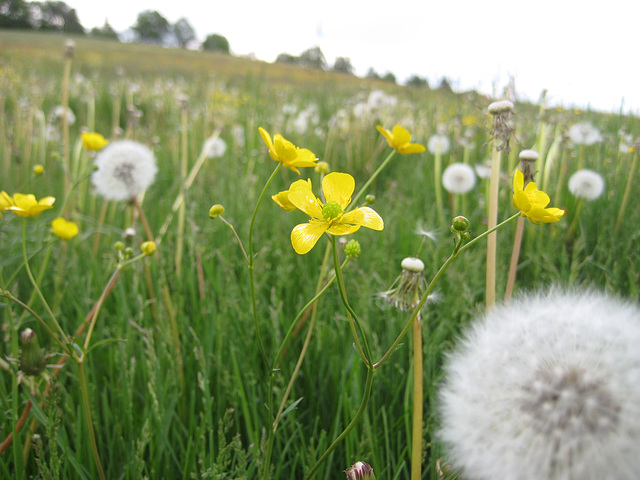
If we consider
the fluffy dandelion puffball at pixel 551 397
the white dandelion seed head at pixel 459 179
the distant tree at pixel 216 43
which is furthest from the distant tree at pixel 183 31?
the fluffy dandelion puffball at pixel 551 397

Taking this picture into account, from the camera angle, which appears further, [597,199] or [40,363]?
[597,199]

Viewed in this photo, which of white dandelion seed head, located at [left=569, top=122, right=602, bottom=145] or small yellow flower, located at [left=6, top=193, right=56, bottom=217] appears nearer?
small yellow flower, located at [left=6, top=193, right=56, bottom=217]

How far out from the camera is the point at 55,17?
4834 cm

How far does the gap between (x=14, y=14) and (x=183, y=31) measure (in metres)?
24.4

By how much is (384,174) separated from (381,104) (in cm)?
105

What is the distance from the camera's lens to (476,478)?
0.40 metres

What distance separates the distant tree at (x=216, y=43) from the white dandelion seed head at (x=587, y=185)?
51.9 meters

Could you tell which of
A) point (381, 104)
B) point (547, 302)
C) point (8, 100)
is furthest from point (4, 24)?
point (547, 302)

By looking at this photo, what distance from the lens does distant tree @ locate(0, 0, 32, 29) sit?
37938 millimetres

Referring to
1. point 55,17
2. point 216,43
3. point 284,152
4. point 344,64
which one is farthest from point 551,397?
point 55,17

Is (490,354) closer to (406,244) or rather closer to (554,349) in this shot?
(554,349)

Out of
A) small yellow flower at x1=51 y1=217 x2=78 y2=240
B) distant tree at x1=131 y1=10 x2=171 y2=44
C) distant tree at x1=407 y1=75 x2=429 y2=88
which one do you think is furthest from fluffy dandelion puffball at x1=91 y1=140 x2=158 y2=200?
distant tree at x1=131 y1=10 x2=171 y2=44

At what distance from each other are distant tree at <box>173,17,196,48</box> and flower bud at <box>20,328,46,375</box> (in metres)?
65.9

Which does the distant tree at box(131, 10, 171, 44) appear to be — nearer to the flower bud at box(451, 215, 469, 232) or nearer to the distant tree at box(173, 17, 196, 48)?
the distant tree at box(173, 17, 196, 48)
